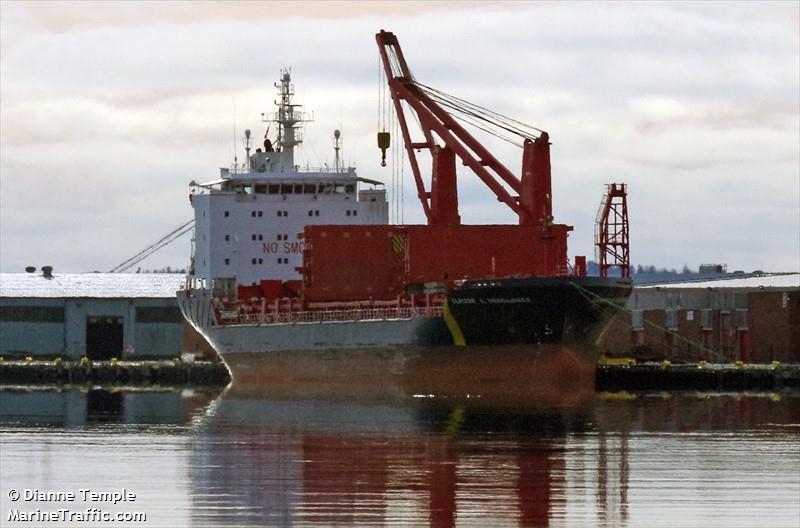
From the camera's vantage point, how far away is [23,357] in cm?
7738

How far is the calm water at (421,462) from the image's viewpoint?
90.4 ft

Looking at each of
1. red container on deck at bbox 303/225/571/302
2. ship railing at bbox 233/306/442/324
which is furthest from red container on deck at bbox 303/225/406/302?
ship railing at bbox 233/306/442/324

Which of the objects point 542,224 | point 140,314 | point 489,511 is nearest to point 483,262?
point 542,224

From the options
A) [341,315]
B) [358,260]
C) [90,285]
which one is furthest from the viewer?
[90,285]

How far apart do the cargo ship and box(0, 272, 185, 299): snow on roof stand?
10.8 m

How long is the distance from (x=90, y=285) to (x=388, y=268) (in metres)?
31.7

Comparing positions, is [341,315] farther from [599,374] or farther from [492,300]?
[599,374]

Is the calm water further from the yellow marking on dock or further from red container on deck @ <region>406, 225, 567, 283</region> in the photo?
the yellow marking on dock

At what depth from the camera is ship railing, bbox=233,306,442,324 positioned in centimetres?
5631

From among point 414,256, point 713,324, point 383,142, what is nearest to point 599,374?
point 414,256

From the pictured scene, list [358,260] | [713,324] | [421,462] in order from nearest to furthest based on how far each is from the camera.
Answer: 1. [421,462]
2. [358,260]
3. [713,324]

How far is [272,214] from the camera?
7125cm

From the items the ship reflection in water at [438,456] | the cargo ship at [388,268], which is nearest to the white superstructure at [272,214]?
the cargo ship at [388,268]

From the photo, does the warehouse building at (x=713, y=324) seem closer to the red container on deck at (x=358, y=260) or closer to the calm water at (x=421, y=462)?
the red container on deck at (x=358, y=260)
